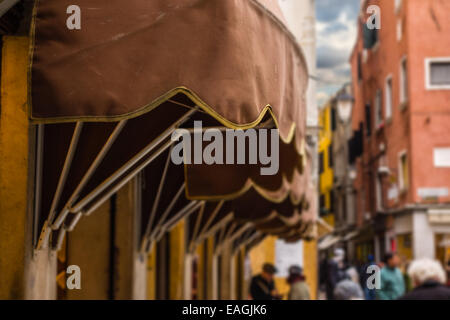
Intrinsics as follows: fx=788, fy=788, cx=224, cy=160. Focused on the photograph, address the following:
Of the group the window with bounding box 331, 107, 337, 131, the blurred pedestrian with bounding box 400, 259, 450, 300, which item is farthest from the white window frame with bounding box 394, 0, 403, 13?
the blurred pedestrian with bounding box 400, 259, 450, 300

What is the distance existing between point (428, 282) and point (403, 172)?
2242cm

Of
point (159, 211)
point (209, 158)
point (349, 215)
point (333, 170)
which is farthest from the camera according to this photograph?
point (333, 170)

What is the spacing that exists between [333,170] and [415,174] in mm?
A: 22364

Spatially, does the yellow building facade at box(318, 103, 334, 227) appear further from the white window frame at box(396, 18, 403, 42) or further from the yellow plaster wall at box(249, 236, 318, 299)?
the yellow plaster wall at box(249, 236, 318, 299)

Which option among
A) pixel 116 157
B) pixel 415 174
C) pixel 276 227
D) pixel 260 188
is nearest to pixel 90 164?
pixel 116 157

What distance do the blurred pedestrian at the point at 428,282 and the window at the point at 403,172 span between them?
69.8 ft

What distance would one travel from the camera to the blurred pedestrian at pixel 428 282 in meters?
5.43

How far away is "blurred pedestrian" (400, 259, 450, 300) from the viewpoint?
→ 543 cm

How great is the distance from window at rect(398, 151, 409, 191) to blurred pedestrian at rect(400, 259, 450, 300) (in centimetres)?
2128

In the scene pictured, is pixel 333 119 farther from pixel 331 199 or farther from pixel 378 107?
pixel 378 107

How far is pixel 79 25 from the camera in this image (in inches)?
111

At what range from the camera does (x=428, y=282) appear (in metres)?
5.57

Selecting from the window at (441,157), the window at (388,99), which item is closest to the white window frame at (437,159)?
the window at (441,157)

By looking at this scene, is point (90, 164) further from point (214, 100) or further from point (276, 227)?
point (276, 227)
